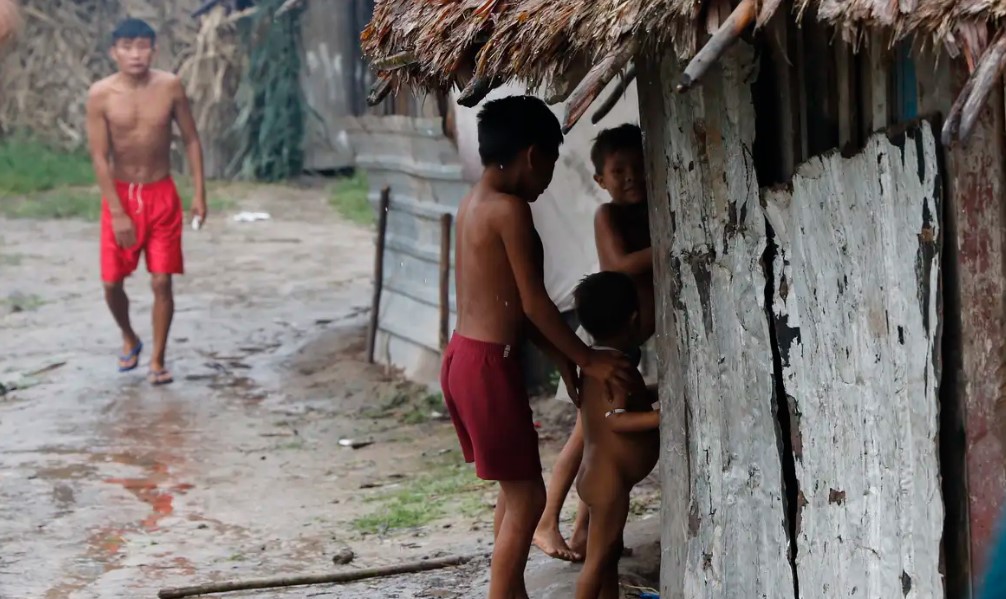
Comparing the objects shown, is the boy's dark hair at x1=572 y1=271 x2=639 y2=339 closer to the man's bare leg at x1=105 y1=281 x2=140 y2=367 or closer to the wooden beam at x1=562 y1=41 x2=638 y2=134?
the wooden beam at x1=562 y1=41 x2=638 y2=134

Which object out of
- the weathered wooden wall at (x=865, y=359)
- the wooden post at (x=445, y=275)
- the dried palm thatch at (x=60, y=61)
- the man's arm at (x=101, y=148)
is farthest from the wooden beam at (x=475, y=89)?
the dried palm thatch at (x=60, y=61)

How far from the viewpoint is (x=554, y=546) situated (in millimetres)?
4672

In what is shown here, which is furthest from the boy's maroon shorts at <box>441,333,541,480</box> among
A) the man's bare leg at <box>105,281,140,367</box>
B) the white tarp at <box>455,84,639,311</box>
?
the man's bare leg at <box>105,281,140,367</box>

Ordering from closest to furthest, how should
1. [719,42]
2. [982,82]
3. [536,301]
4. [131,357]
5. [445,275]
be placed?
[982,82] → [719,42] → [536,301] → [445,275] → [131,357]

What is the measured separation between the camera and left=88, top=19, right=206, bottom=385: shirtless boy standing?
8688 mm

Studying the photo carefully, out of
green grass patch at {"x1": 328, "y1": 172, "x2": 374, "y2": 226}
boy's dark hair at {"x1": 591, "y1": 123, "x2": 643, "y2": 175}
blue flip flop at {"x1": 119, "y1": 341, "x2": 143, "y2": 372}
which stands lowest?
blue flip flop at {"x1": 119, "y1": 341, "x2": 143, "y2": 372}

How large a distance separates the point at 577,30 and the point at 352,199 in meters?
13.4

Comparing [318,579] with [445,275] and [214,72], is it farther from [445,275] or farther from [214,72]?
[214,72]

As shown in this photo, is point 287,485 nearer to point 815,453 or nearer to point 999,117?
point 815,453

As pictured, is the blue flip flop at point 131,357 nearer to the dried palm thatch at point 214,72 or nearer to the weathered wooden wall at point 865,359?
the weathered wooden wall at point 865,359

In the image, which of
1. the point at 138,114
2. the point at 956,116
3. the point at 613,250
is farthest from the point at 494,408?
the point at 138,114

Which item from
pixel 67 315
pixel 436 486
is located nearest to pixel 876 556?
pixel 436 486

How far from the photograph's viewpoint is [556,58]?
118 inches

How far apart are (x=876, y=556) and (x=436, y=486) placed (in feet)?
11.8
